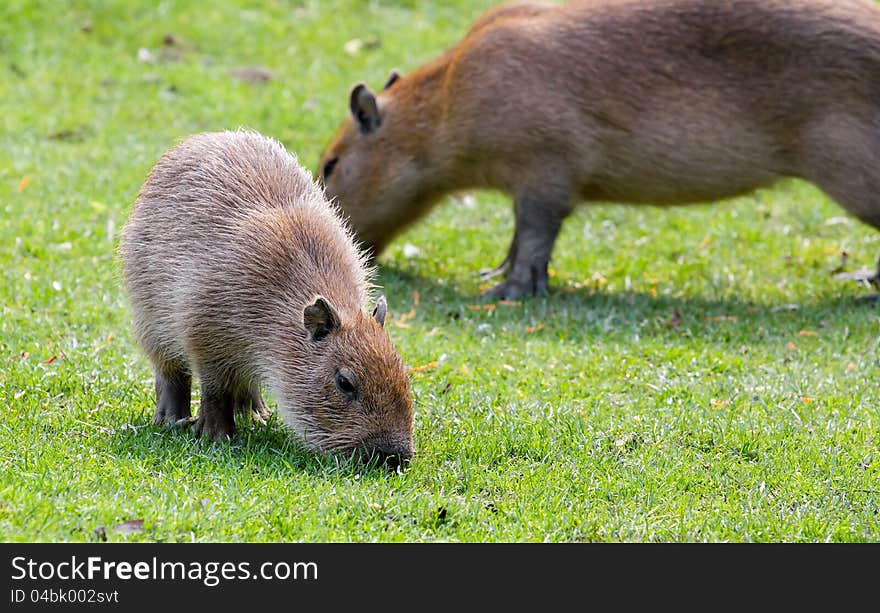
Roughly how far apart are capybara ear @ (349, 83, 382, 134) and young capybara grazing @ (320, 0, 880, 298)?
0.02 m

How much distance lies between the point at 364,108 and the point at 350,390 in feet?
14.0

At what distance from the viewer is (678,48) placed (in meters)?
8.17

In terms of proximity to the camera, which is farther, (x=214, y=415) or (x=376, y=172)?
(x=376, y=172)

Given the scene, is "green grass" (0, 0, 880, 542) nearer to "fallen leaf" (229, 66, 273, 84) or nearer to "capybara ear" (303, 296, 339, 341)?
"fallen leaf" (229, 66, 273, 84)

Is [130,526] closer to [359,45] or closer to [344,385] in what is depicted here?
[344,385]

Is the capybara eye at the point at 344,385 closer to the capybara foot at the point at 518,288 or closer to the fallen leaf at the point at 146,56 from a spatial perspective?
the capybara foot at the point at 518,288

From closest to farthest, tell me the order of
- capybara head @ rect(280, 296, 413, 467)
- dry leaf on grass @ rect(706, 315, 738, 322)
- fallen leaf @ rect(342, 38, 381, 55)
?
capybara head @ rect(280, 296, 413, 467) → dry leaf on grass @ rect(706, 315, 738, 322) → fallen leaf @ rect(342, 38, 381, 55)

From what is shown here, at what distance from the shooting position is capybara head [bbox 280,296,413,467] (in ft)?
15.8

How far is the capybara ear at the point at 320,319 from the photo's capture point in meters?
4.84

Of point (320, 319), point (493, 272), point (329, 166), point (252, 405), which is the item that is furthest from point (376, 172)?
point (320, 319)

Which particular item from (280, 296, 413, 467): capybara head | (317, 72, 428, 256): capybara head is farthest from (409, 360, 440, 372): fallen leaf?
(317, 72, 428, 256): capybara head

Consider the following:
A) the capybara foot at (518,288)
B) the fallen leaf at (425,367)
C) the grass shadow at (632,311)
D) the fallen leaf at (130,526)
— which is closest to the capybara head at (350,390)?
the fallen leaf at (130,526)

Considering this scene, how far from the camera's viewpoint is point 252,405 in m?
5.71
